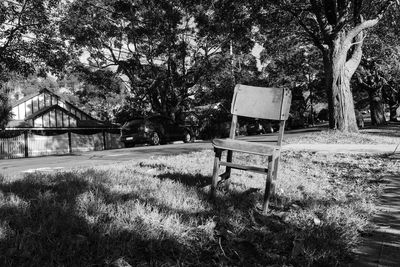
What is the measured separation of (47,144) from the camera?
82.3ft

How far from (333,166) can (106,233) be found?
19.9ft

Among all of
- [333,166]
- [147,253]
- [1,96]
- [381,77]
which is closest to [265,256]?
[147,253]

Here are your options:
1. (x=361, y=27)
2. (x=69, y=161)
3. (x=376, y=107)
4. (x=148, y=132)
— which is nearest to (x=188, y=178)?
(x=69, y=161)

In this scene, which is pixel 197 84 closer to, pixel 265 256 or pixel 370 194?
pixel 370 194

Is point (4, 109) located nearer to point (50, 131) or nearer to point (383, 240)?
point (50, 131)

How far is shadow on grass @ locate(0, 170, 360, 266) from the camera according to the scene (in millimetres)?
2654

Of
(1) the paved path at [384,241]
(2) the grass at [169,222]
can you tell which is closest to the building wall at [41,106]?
(2) the grass at [169,222]

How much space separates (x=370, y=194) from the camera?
17.4 feet

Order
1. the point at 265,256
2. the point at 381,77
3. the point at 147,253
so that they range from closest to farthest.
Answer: the point at 147,253 → the point at 265,256 → the point at 381,77

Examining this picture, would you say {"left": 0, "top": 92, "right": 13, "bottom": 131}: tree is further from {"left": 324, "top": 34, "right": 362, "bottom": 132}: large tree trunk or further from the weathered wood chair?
the weathered wood chair

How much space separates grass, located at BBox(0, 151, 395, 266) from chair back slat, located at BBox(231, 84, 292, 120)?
3.10ft

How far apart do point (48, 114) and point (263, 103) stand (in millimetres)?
34975

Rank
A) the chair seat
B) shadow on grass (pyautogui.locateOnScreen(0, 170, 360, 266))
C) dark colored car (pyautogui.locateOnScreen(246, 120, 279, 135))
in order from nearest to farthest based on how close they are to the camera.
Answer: shadow on grass (pyautogui.locateOnScreen(0, 170, 360, 266))
the chair seat
dark colored car (pyautogui.locateOnScreen(246, 120, 279, 135))

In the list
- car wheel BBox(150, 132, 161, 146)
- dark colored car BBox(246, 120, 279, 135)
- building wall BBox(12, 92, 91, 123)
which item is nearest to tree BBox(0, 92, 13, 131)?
car wheel BBox(150, 132, 161, 146)
